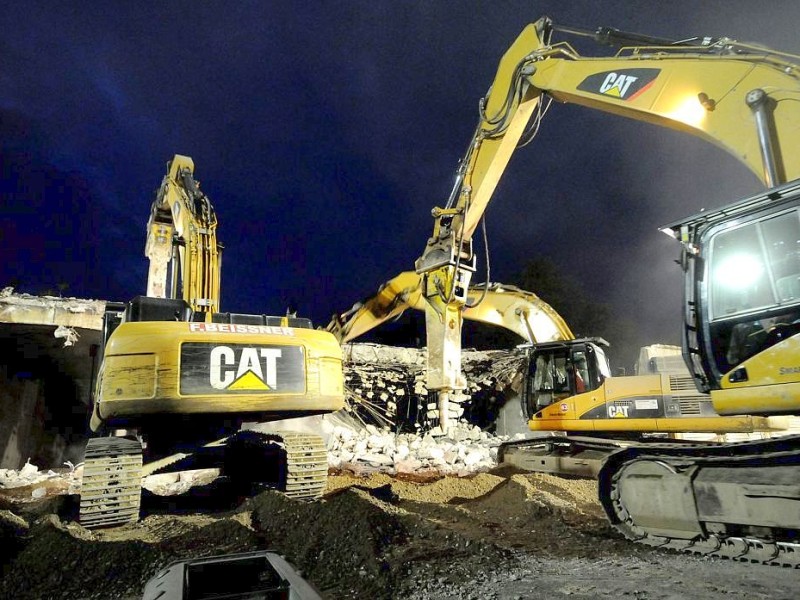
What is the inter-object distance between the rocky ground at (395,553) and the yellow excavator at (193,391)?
490 mm

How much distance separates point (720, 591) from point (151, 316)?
4.61 m

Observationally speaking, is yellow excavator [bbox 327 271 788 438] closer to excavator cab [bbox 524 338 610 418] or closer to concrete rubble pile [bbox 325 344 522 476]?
excavator cab [bbox 524 338 610 418]

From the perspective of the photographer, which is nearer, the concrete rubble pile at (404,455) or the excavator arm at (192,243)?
the excavator arm at (192,243)

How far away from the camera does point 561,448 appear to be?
262 inches

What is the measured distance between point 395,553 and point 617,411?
4088 mm

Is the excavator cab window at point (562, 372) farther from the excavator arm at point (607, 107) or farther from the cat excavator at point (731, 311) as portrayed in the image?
the cat excavator at point (731, 311)

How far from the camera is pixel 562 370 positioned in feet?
23.9

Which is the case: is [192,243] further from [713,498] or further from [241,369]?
[713,498]

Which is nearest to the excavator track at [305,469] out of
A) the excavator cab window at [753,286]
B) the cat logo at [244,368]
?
the cat logo at [244,368]

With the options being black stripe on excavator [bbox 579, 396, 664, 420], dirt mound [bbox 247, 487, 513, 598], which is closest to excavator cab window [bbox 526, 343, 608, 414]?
black stripe on excavator [bbox 579, 396, 664, 420]

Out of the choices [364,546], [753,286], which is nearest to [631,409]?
[753,286]

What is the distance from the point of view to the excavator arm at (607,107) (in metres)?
3.75

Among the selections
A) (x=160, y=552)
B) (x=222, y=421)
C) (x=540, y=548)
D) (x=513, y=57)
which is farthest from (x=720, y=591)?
(x=513, y=57)

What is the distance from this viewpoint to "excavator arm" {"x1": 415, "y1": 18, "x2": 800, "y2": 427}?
3746 millimetres
